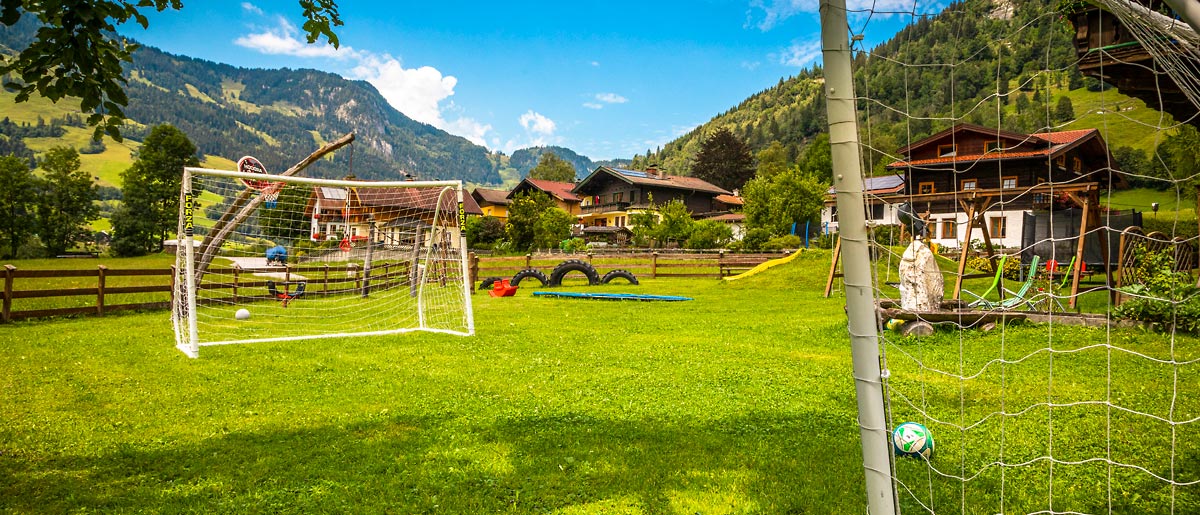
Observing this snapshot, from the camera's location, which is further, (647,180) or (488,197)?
(488,197)

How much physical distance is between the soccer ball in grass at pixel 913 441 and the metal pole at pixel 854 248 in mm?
1766

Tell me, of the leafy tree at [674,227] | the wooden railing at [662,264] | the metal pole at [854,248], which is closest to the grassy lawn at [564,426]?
the metal pole at [854,248]

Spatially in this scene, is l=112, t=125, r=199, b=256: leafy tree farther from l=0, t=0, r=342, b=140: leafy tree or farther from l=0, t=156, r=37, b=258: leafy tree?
l=0, t=0, r=342, b=140: leafy tree

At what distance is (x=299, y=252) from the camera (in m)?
19.0

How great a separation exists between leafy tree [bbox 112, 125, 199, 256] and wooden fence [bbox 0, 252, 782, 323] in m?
18.2

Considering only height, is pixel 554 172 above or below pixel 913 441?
above

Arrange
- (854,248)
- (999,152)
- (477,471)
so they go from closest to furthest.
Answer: (854,248) < (999,152) < (477,471)

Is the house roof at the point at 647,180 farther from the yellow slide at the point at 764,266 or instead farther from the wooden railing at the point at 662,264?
the yellow slide at the point at 764,266

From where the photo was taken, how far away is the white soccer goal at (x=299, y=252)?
9609 millimetres

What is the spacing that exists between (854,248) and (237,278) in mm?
17950

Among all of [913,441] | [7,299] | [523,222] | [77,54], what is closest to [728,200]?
[523,222]

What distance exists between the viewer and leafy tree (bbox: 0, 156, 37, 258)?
1657 inches

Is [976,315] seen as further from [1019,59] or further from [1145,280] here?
[1019,59]

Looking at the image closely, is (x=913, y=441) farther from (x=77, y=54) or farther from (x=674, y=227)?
(x=674, y=227)
